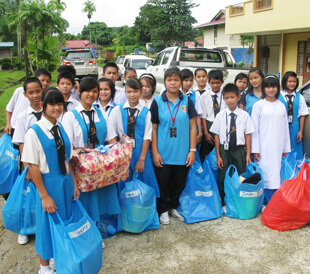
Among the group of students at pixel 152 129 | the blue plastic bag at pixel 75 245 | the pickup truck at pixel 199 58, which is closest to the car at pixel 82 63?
the pickup truck at pixel 199 58

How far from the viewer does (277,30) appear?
15484 mm

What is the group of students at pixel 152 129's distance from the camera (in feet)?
8.72

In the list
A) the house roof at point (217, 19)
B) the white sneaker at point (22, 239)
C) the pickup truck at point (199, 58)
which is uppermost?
the house roof at point (217, 19)

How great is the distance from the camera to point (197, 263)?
2961 millimetres

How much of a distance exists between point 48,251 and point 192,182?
5.78 ft

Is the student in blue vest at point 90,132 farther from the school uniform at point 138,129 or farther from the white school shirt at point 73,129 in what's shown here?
the school uniform at point 138,129

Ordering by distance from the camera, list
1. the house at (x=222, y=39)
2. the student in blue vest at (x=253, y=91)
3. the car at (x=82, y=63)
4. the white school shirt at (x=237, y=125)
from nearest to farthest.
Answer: the white school shirt at (x=237, y=125) < the student in blue vest at (x=253, y=91) < the car at (x=82, y=63) < the house at (x=222, y=39)

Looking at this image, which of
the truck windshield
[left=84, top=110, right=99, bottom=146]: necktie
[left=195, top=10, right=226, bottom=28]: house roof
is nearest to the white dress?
[left=84, top=110, right=99, bottom=146]: necktie

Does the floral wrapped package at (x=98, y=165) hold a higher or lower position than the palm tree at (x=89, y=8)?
lower

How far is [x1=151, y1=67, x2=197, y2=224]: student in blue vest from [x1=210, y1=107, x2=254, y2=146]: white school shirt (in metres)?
0.44

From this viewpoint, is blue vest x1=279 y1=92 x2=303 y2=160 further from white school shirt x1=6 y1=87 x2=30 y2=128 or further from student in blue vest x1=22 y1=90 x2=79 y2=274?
white school shirt x1=6 y1=87 x2=30 y2=128

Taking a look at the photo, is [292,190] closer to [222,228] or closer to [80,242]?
[222,228]

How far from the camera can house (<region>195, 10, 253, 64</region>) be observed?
30.3 m

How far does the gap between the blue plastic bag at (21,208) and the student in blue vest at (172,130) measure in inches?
53.1
